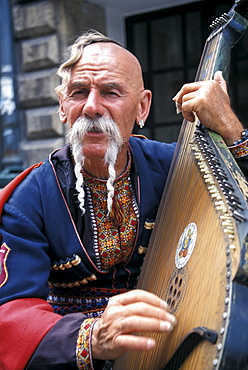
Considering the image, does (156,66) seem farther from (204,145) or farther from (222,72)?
(204,145)

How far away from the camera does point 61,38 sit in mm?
4711

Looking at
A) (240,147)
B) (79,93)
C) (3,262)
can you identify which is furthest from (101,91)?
(3,262)

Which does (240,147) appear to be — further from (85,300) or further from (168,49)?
(168,49)

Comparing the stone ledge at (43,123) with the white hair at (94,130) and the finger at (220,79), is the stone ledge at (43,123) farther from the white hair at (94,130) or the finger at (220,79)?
the finger at (220,79)

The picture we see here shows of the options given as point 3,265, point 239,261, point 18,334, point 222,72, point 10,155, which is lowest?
point 10,155

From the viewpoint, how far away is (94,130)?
1835 millimetres

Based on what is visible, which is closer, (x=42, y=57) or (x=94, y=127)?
(x=94, y=127)

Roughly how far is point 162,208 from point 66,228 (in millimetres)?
349

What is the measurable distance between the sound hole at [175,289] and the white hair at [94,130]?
514 millimetres

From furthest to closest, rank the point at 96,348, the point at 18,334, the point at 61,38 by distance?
the point at 61,38, the point at 18,334, the point at 96,348

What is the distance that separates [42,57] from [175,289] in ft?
12.4

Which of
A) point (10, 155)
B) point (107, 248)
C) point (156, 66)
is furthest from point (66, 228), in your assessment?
point (156, 66)

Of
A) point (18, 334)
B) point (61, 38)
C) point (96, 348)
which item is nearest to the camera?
point (96, 348)

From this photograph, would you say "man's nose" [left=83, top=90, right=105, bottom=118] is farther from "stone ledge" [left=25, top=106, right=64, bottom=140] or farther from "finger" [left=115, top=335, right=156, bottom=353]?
"stone ledge" [left=25, top=106, right=64, bottom=140]
